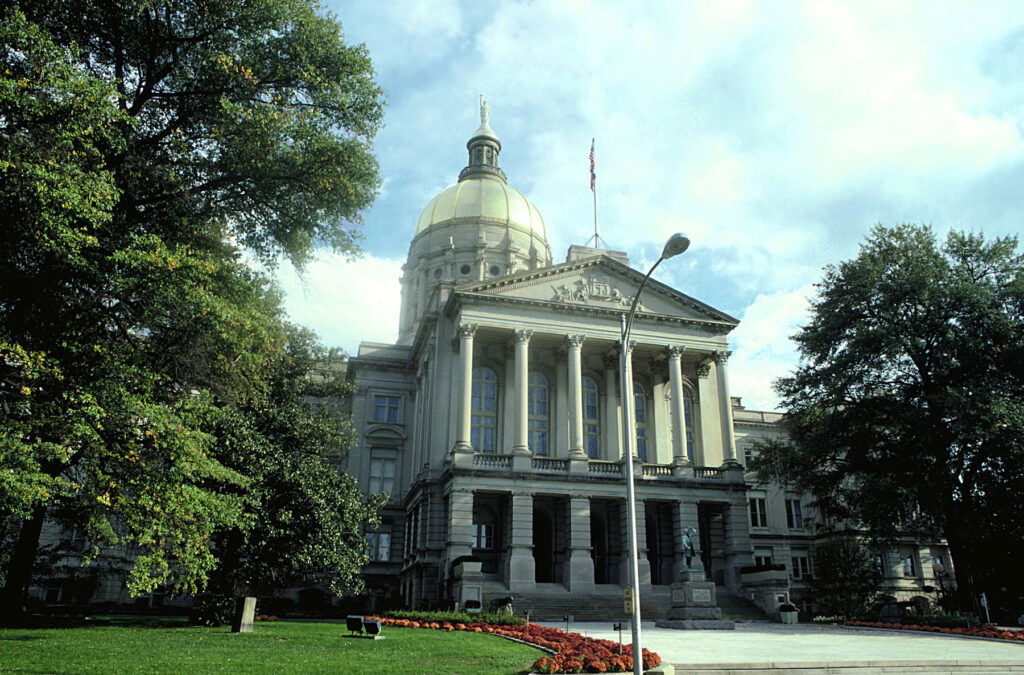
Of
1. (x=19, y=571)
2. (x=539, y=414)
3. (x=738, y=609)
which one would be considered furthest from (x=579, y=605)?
(x=19, y=571)

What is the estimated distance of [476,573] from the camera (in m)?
30.8

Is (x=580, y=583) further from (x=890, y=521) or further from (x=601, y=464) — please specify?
(x=890, y=521)

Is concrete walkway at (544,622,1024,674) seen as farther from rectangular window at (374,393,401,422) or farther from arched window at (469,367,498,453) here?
rectangular window at (374,393,401,422)

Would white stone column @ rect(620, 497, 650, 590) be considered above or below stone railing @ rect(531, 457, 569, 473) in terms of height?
below

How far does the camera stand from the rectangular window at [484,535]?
39.4m

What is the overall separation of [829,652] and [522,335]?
2470 centimetres

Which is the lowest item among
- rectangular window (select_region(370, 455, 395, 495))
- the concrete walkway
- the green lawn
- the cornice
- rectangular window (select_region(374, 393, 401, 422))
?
the concrete walkway

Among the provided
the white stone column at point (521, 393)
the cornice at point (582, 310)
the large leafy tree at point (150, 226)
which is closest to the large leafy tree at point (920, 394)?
the cornice at point (582, 310)

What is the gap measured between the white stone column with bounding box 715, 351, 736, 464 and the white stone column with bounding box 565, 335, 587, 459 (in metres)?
8.63

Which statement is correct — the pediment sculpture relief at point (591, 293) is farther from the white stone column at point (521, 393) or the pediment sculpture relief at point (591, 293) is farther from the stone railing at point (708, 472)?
the stone railing at point (708, 472)

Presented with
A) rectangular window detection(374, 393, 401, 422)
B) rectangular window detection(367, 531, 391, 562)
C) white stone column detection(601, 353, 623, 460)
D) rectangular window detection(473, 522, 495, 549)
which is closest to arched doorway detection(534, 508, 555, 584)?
rectangular window detection(473, 522, 495, 549)

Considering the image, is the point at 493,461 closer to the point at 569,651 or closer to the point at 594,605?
the point at 594,605

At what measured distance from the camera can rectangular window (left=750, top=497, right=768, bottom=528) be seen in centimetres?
5419

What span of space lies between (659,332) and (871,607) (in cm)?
1809
